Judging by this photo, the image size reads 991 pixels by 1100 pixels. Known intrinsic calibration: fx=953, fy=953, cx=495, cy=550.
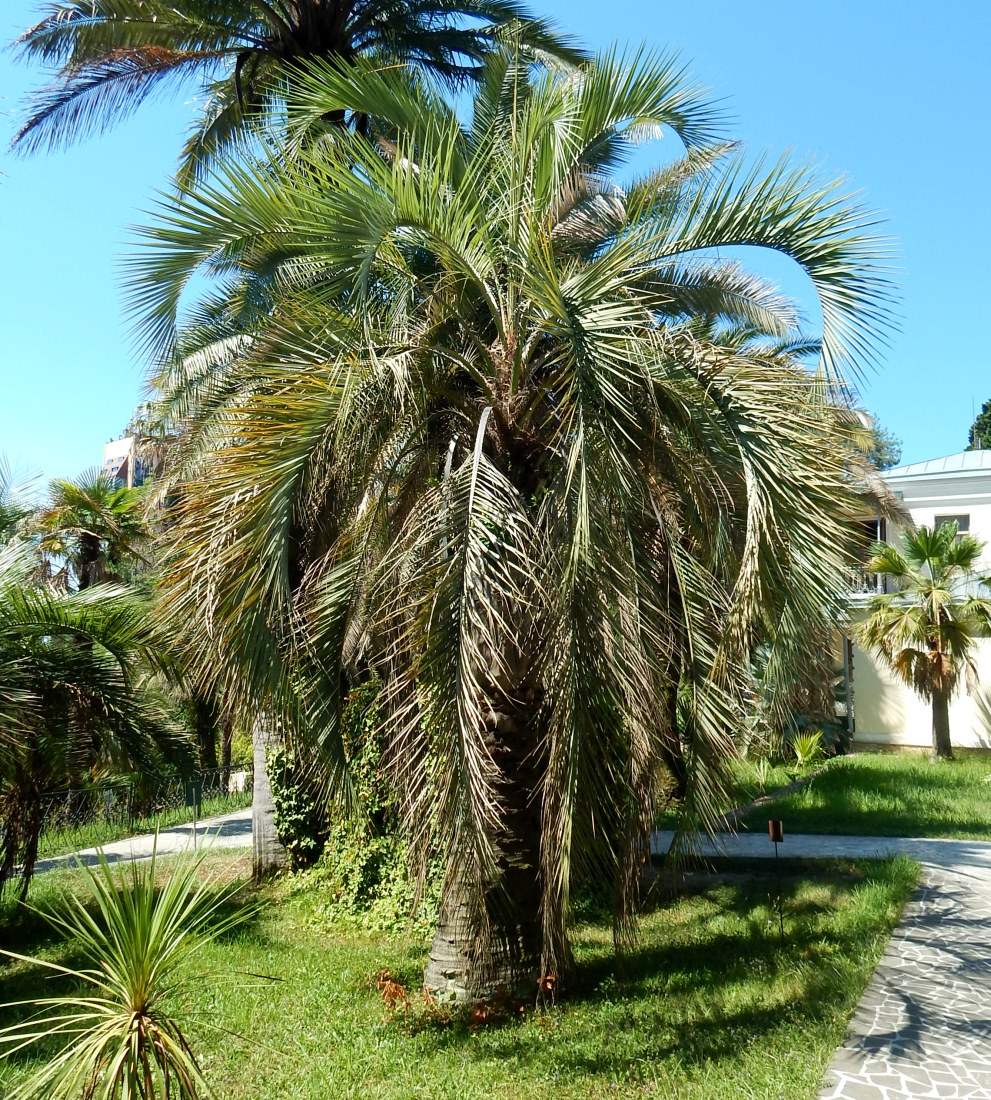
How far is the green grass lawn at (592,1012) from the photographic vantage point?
5523 millimetres

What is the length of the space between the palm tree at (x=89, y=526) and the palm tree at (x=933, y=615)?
46.1ft

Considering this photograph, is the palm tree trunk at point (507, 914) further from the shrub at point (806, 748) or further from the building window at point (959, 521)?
the building window at point (959, 521)

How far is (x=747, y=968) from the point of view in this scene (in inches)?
291

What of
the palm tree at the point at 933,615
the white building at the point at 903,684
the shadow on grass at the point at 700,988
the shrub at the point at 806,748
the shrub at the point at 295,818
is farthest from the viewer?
the white building at the point at 903,684

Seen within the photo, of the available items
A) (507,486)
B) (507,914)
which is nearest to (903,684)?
(507,914)

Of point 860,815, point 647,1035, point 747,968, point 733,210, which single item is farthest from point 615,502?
point 860,815

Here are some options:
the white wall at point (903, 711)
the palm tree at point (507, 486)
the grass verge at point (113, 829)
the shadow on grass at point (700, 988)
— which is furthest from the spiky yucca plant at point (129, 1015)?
the white wall at point (903, 711)

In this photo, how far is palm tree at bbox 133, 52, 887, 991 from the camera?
5.18 meters

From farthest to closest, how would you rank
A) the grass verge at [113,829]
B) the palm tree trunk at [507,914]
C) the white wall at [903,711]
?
the white wall at [903,711], the grass verge at [113,829], the palm tree trunk at [507,914]

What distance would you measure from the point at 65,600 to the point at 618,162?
21.6 ft

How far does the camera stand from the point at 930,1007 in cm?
628

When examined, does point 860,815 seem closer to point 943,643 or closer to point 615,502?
point 943,643

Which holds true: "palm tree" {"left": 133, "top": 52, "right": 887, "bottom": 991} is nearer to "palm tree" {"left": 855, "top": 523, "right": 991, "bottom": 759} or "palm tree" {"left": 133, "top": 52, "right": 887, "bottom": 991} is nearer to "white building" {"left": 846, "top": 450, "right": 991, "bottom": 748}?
"palm tree" {"left": 855, "top": 523, "right": 991, "bottom": 759}

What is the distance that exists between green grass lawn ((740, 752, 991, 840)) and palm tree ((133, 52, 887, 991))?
7.57 m
